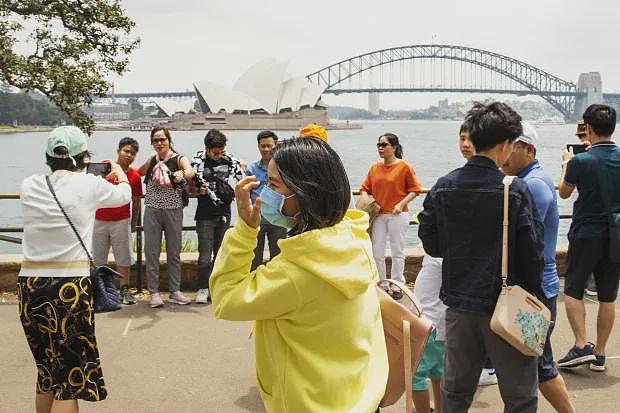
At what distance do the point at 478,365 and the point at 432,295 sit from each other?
0.92 m

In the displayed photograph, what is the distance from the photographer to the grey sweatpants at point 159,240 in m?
6.36

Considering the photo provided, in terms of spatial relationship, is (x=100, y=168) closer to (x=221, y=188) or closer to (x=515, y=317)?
(x=515, y=317)

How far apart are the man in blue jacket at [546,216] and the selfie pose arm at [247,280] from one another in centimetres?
163

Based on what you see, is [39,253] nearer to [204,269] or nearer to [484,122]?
[484,122]

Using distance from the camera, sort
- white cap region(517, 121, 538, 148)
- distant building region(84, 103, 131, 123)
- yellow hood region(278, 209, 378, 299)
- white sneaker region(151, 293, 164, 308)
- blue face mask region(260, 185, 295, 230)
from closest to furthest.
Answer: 1. yellow hood region(278, 209, 378, 299)
2. blue face mask region(260, 185, 295, 230)
3. white cap region(517, 121, 538, 148)
4. white sneaker region(151, 293, 164, 308)
5. distant building region(84, 103, 131, 123)

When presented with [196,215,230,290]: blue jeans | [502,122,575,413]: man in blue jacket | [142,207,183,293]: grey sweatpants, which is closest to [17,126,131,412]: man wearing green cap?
[502,122,575,413]: man in blue jacket

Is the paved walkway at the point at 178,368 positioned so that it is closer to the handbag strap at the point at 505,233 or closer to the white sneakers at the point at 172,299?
the white sneakers at the point at 172,299

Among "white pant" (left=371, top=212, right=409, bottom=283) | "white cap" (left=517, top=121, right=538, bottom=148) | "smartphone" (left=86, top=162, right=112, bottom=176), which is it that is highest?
"white cap" (left=517, top=121, right=538, bottom=148)

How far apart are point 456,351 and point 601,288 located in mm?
2083

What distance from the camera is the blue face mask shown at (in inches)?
77.4

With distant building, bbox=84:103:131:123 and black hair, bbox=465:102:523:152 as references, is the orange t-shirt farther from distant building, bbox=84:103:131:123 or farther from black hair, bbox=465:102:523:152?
distant building, bbox=84:103:131:123

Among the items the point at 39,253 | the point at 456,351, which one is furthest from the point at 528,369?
the point at 39,253

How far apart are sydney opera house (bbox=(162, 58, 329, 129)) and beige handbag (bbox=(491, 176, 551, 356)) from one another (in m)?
76.2

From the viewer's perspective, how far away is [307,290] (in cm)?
186
